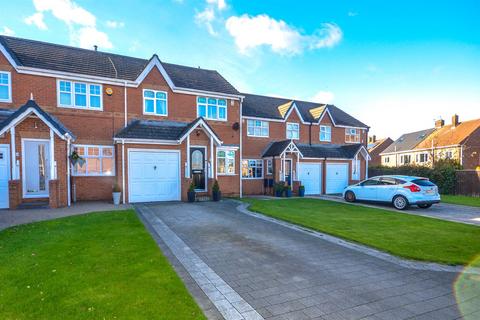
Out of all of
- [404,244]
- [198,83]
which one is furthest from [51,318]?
[198,83]

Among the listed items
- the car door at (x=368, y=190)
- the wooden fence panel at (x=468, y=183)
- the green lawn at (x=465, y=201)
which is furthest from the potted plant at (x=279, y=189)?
the wooden fence panel at (x=468, y=183)

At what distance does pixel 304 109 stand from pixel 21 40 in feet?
70.6

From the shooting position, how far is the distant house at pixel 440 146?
34125mm

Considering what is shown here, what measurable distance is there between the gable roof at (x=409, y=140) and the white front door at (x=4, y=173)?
159 ft

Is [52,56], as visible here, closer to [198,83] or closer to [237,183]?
[198,83]

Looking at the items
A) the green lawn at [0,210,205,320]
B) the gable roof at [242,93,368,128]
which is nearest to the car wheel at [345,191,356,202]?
the gable roof at [242,93,368,128]

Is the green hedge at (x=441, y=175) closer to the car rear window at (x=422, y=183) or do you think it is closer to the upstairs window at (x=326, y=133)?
A: the upstairs window at (x=326, y=133)

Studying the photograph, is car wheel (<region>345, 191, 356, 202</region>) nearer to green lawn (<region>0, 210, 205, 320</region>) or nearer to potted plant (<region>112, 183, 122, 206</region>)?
green lawn (<region>0, 210, 205, 320</region>)

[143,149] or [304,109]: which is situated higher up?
[304,109]

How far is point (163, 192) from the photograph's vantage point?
49.9 ft

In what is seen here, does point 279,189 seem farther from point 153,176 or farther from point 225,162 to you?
point 153,176

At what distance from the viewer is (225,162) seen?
59.5ft

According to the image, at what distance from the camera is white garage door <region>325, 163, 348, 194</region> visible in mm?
22641

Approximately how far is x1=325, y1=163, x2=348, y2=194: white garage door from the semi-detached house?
3.55 m
